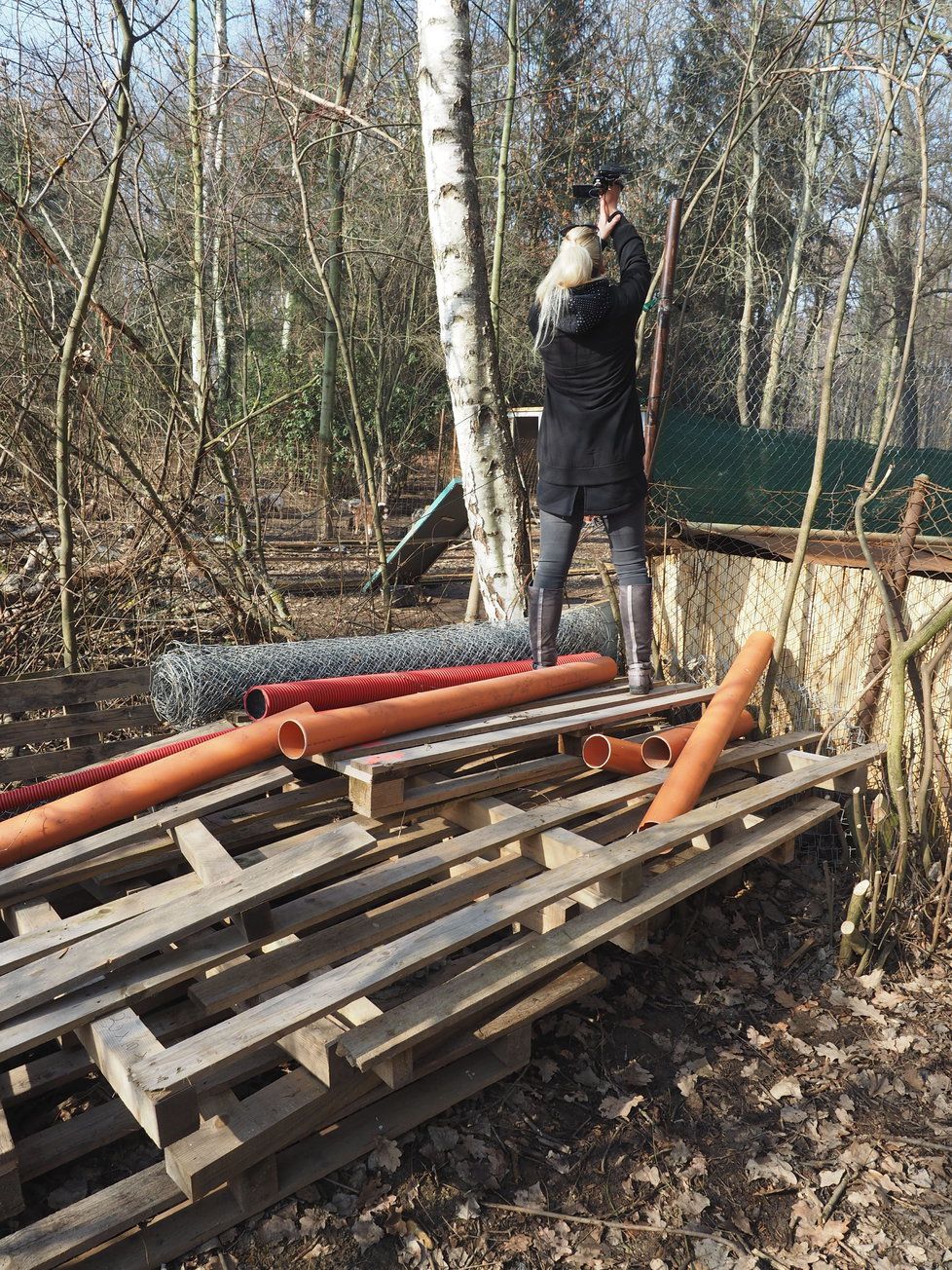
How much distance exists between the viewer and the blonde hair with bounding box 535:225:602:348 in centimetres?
398

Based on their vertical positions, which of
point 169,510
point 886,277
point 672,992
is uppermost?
point 886,277

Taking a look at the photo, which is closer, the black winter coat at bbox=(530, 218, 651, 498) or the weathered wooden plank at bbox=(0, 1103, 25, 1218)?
the weathered wooden plank at bbox=(0, 1103, 25, 1218)

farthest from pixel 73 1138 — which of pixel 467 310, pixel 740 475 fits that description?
pixel 740 475

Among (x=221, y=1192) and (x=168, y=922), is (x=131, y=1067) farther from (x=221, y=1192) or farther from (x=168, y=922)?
(x=221, y=1192)

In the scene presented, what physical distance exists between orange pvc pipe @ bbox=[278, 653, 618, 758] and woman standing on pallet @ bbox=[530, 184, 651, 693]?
0.20 meters

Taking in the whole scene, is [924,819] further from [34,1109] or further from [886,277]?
[886,277]

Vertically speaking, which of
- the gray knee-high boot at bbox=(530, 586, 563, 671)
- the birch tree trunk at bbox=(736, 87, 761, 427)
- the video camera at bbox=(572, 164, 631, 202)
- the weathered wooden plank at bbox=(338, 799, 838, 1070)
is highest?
the birch tree trunk at bbox=(736, 87, 761, 427)

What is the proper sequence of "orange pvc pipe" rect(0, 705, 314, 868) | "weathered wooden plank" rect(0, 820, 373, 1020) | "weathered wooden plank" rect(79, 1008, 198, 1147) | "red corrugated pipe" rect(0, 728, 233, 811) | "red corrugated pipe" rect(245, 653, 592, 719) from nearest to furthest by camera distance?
"weathered wooden plank" rect(79, 1008, 198, 1147)
"weathered wooden plank" rect(0, 820, 373, 1020)
"orange pvc pipe" rect(0, 705, 314, 868)
"red corrugated pipe" rect(0, 728, 233, 811)
"red corrugated pipe" rect(245, 653, 592, 719)

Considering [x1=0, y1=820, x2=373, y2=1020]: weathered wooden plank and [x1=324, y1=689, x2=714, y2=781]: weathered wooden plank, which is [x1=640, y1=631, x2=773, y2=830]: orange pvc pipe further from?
[x1=0, y1=820, x2=373, y2=1020]: weathered wooden plank

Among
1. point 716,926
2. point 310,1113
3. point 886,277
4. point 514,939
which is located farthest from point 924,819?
point 886,277

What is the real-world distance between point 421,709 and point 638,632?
1321mm

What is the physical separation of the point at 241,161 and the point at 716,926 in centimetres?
745

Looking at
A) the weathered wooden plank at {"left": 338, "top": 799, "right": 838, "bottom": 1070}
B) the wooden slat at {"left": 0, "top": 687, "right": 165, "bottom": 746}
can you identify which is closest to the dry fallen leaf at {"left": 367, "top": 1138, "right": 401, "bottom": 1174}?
the weathered wooden plank at {"left": 338, "top": 799, "right": 838, "bottom": 1070}

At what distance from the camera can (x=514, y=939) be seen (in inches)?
117
